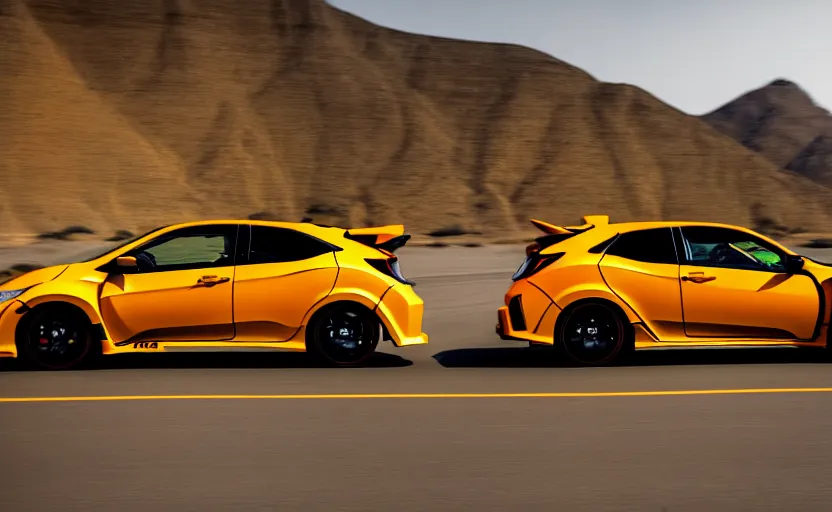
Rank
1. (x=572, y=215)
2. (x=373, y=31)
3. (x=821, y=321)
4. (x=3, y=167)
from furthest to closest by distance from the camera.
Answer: (x=373, y=31)
(x=572, y=215)
(x=3, y=167)
(x=821, y=321)

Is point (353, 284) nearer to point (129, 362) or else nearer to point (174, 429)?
point (129, 362)

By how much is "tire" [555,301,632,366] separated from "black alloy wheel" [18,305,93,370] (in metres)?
4.46

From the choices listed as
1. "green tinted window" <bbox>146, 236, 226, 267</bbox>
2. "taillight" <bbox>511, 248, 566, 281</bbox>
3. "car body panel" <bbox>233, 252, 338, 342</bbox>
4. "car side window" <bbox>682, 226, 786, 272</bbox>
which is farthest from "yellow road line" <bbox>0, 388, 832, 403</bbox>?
"green tinted window" <bbox>146, 236, 226, 267</bbox>

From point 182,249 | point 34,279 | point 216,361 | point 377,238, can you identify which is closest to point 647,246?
point 377,238

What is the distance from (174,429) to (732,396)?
4.39 meters

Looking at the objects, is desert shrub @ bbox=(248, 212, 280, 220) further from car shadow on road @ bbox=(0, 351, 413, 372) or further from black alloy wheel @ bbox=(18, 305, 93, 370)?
black alloy wheel @ bbox=(18, 305, 93, 370)

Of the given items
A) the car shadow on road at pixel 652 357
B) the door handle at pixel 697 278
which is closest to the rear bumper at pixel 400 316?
the car shadow on road at pixel 652 357

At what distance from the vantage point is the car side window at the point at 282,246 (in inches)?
417

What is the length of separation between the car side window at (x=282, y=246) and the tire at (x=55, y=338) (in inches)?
66.2

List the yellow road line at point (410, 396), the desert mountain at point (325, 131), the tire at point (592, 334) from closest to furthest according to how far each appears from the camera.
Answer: the yellow road line at point (410, 396)
the tire at point (592, 334)
the desert mountain at point (325, 131)

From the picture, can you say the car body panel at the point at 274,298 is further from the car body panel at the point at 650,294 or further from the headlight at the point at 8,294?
the car body panel at the point at 650,294

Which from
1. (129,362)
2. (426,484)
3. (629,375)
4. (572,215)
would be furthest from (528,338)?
(572,215)

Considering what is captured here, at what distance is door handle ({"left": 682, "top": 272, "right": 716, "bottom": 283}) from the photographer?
34.6 feet

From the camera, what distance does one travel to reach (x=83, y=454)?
6.61m
